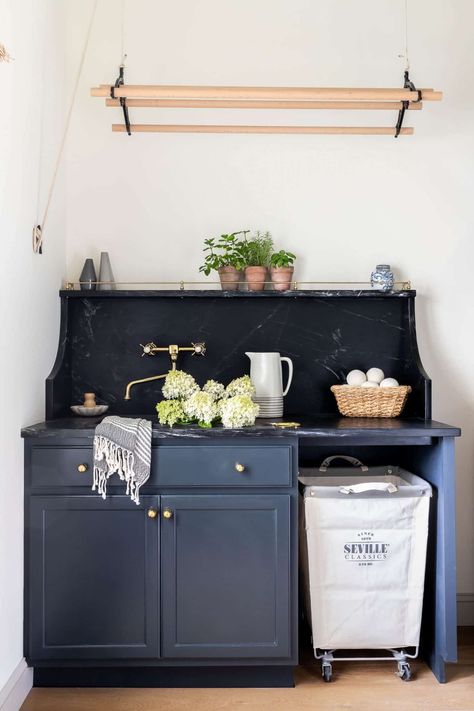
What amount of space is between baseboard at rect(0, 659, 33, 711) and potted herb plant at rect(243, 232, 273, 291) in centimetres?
170

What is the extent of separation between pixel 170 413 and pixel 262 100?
4.44 ft

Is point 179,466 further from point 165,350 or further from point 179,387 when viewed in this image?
point 165,350

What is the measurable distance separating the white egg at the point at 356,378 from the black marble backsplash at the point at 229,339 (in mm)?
140

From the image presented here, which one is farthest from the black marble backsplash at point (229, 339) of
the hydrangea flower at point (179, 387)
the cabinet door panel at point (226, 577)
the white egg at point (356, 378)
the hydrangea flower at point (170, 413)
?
the cabinet door panel at point (226, 577)

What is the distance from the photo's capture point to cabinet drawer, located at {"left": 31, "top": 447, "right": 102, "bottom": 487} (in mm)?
2467

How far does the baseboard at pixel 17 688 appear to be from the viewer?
2240 mm

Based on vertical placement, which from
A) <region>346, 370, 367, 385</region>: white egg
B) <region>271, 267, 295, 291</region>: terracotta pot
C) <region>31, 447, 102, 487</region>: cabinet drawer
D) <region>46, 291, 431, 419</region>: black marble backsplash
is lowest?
<region>31, 447, 102, 487</region>: cabinet drawer

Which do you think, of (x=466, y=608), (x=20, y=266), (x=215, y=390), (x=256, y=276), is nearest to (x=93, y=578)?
(x=215, y=390)

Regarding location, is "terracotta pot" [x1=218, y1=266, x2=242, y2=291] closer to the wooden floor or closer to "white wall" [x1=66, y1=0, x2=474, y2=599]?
"white wall" [x1=66, y1=0, x2=474, y2=599]

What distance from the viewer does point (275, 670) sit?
8.38 feet

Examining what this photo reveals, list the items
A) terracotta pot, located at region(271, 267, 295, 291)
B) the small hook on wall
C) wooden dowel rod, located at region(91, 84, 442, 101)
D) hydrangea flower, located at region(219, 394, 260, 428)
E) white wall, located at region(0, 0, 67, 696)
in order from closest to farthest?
the small hook on wall → white wall, located at region(0, 0, 67, 696) → hydrangea flower, located at region(219, 394, 260, 428) → wooden dowel rod, located at region(91, 84, 442, 101) → terracotta pot, located at region(271, 267, 295, 291)

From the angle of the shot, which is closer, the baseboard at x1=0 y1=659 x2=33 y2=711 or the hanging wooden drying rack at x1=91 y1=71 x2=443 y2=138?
the baseboard at x1=0 y1=659 x2=33 y2=711

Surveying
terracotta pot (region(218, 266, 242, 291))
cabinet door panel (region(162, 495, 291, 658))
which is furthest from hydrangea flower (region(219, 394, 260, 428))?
terracotta pot (region(218, 266, 242, 291))

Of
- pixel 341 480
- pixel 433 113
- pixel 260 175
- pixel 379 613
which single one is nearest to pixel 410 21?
pixel 433 113
